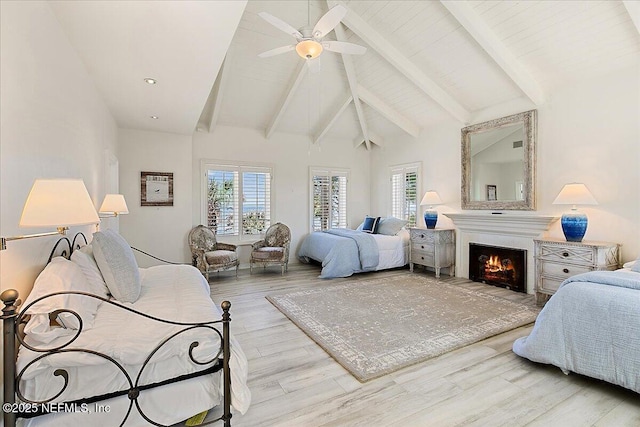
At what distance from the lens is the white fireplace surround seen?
14.4ft

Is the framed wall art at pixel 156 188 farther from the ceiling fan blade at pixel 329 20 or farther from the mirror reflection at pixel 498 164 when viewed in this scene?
the mirror reflection at pixel 498 164

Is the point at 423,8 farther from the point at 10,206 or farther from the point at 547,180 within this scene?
the point at 10,206

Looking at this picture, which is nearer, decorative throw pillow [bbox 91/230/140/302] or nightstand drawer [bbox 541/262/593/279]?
decorative throw pillow [bbox 91/230/140/302]

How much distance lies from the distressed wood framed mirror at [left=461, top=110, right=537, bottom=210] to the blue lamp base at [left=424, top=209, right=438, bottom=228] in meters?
0.55

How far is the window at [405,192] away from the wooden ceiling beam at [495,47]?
2.41m

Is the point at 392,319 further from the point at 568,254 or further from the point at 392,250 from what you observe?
the point at 392,250

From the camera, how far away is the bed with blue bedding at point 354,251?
17.7 ft

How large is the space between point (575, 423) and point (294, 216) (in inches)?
216

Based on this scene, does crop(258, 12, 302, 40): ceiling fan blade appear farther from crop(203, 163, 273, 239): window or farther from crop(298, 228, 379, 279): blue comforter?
crop(203, 163, 273, 239): window

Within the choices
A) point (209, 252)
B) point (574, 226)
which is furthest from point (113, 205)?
point (574, 226)

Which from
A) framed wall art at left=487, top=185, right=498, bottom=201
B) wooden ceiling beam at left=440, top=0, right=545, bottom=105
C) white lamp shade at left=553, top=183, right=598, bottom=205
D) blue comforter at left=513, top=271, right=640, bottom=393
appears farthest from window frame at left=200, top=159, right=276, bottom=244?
blue comforter at left=513, top=271, right=640, bottom=393

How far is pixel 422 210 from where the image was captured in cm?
630

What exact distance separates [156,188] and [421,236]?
4.89 meters

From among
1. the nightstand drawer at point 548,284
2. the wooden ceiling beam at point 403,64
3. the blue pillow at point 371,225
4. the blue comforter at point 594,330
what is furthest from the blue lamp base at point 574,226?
the blue pillow at point 371,225
